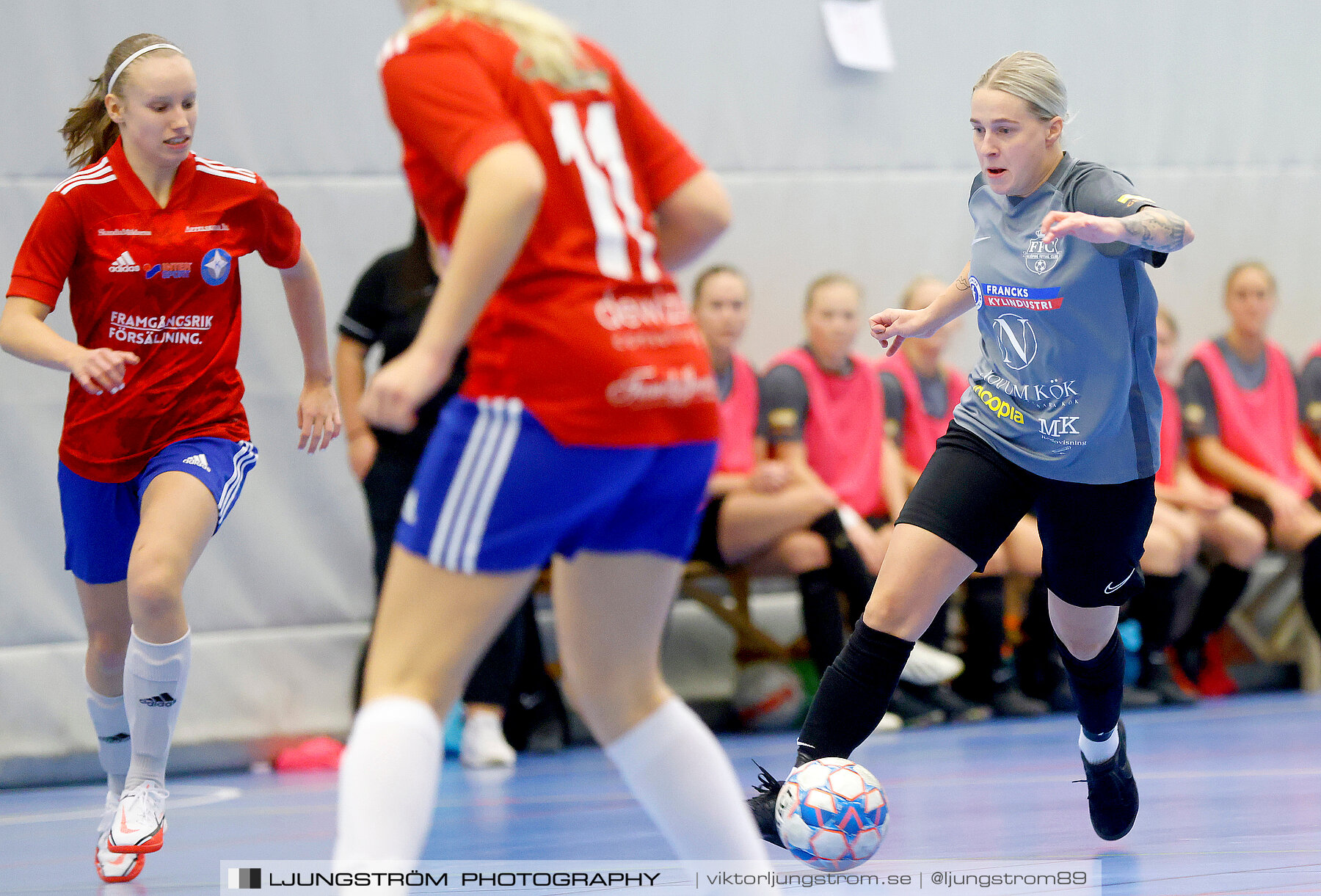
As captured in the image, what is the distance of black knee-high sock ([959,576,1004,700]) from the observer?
6387mm

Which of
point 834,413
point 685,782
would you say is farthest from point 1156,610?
point 685,782

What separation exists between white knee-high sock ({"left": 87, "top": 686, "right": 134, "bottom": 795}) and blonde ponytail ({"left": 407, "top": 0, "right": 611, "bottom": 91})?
2.47 meters

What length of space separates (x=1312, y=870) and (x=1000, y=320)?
1.28 meters

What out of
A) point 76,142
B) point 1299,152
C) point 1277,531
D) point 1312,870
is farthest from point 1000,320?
point 1299,152

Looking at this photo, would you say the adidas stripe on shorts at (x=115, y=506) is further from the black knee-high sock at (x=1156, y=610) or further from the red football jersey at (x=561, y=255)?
the black knee-high sock at (x=1156, y=610)

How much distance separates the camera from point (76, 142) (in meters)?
3.89

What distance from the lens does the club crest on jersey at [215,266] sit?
370cm

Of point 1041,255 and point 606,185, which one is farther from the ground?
point 606,185

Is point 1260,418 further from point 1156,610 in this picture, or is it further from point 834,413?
point 834,413

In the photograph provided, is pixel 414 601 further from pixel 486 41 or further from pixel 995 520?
pixel 995 520

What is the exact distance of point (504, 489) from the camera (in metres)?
1.94

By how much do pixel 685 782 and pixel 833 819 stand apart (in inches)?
35.4

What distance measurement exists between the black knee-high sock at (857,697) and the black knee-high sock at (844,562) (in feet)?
9.30

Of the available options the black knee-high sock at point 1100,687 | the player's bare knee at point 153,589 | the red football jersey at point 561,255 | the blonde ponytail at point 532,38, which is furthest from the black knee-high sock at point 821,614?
the blonde ponytail at point 532,38
